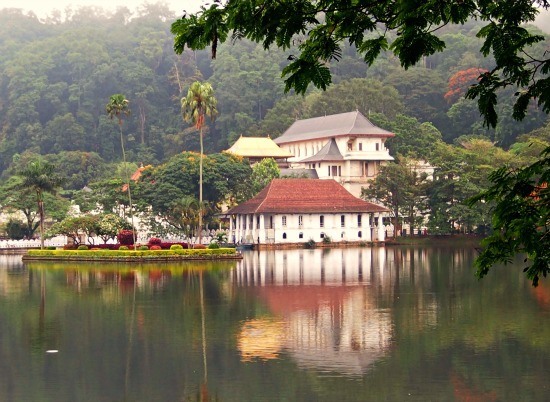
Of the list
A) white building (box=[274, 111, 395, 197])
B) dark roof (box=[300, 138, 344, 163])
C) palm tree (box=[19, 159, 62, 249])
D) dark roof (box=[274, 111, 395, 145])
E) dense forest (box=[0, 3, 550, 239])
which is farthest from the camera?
dense forest (box=[0, 3, 550, 239])

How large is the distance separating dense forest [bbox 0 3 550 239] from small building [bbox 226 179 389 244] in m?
16.4

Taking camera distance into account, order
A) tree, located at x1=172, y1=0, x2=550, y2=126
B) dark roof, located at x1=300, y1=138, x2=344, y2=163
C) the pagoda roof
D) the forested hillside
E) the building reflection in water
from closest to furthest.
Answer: tree, located at x1=172, y1=0, x2=550, y2=126
the building reflection in water
dark roof, located at x1=300, y1=138, x2=344, y2=163
the pagoda roof
the forested hillside

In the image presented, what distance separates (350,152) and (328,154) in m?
2.46

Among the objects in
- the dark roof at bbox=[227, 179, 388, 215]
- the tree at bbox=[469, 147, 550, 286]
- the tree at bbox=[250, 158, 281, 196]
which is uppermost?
the tree at bbox=[250, 158, 281, 196]

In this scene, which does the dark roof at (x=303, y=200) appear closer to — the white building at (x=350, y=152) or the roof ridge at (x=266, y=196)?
the roof ridge at (x=266, y=196)

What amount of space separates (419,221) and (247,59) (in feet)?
215

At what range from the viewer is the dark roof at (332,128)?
335ft

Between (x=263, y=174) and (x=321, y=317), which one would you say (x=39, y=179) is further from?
(x=321, y=317)

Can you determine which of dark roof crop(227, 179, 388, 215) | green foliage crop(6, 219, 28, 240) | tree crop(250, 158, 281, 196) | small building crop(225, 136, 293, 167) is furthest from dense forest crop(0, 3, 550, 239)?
green foliage crop(6, 219, 28, 240)


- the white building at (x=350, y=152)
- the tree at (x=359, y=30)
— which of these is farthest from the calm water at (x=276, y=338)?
the white building at (x=350, y=152)

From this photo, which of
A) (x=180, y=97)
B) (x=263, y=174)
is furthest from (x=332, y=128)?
(x=180, y=97)

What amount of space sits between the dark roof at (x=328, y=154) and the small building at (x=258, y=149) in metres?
4.22

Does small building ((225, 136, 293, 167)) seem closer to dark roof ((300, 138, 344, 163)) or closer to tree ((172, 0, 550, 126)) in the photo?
dark roof ((300, 138, 344, 163))

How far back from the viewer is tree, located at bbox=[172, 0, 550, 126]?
8844mm
